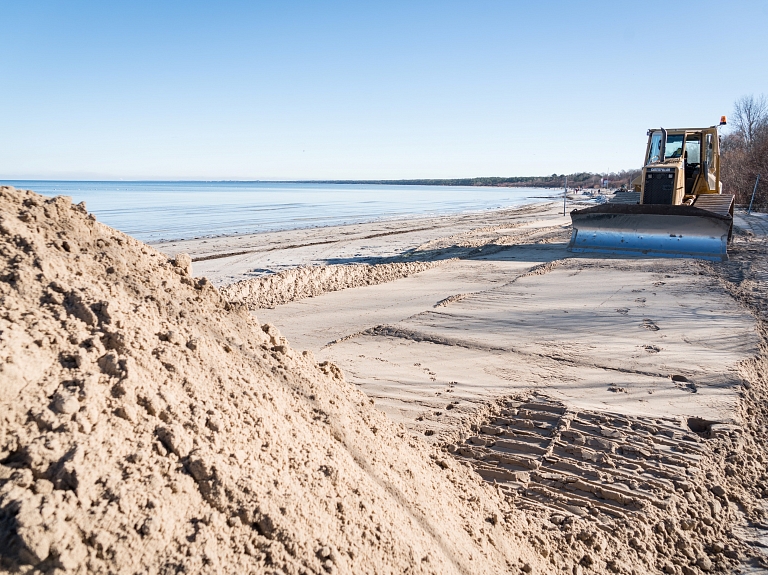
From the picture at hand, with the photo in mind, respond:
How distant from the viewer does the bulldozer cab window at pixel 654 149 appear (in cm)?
1606

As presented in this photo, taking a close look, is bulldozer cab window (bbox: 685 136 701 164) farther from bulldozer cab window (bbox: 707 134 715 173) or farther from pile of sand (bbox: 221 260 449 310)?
pile of sand (bbox: 221 260 449 310)

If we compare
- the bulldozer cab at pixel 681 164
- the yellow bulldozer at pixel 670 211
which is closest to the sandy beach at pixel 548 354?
the yellow bulldozer at pixel 670 211

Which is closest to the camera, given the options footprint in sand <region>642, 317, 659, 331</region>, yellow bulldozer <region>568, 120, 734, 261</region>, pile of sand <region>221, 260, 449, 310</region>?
footprint in sand <region>642, 317, 659, 331</region>

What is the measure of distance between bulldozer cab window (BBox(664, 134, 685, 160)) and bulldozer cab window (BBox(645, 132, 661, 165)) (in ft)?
0.99

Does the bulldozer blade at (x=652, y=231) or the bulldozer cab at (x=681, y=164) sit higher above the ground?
the bulldozer cab at (x=681, y=164)

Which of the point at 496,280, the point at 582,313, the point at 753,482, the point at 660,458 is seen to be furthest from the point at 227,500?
the point at 496,280

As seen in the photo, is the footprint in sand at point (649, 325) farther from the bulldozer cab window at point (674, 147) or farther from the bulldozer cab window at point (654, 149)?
the bulldozer cab window at point (674, 147)

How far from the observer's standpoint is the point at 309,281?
1170cm

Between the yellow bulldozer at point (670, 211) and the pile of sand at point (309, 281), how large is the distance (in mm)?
4484

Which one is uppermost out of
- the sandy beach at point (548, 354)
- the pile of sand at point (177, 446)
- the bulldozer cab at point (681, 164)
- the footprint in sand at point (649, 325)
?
the bulldozer cab at point (681, 164)

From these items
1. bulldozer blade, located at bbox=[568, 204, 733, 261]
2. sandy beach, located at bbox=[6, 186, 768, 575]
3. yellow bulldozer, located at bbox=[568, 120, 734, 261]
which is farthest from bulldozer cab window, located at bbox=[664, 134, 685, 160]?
sandy beach, located at bbox=[6, 186, 768, 575]

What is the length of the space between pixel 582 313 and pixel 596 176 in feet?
331

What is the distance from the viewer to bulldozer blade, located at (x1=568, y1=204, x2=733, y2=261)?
1288 centimetres

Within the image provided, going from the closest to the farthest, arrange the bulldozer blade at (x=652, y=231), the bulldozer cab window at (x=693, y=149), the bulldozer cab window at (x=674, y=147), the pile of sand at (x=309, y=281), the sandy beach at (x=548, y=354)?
the sandy beach at (x=548, y=354)
the pile of sand at (x=309, y=281)
the bulldozer blade at (x=652, y=231)
the bulldozer cab window at (x=674, y=147)
the bulldozer cab window at (x=693, y=149)
